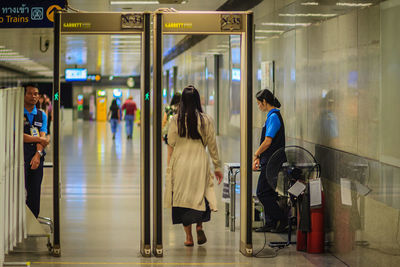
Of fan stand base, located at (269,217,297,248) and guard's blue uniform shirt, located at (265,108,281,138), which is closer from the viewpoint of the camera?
fan stand base, located at (269,217,297,248)

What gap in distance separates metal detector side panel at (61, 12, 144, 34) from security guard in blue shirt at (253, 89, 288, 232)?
5.77ft

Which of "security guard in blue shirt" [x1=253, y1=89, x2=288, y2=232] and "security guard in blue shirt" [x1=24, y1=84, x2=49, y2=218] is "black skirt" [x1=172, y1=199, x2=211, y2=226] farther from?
"security guard in blue shirt" [x1=24, y1=84, x2=49, y2=218]

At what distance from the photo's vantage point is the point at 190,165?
5.93 meters

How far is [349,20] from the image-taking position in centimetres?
552

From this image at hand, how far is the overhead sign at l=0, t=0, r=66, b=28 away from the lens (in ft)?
27.1

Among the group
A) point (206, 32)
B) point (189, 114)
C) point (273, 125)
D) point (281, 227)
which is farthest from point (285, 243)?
point (206, 32)

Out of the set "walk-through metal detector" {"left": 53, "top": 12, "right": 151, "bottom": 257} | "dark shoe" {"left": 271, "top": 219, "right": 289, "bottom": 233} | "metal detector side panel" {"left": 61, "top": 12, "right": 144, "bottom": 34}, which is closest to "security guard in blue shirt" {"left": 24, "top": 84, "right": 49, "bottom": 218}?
"walk-through metal detector" {"left": 53, "top": 12, "right": 151, "bottom": 257}

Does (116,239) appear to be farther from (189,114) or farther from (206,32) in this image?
(206,32)

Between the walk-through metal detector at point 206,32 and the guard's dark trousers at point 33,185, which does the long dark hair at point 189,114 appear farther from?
the guard's dark trousers at point 33,185

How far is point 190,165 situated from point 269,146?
113 cm

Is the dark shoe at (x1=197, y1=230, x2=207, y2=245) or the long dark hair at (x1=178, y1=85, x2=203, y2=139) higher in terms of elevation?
the long dark hair at (x1=178, y1=85, x2=203, y2=139)

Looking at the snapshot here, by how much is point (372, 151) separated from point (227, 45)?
7619 millimetres

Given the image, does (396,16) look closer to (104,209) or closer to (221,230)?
(221,230)

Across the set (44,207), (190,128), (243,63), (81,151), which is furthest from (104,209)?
(81,151)
